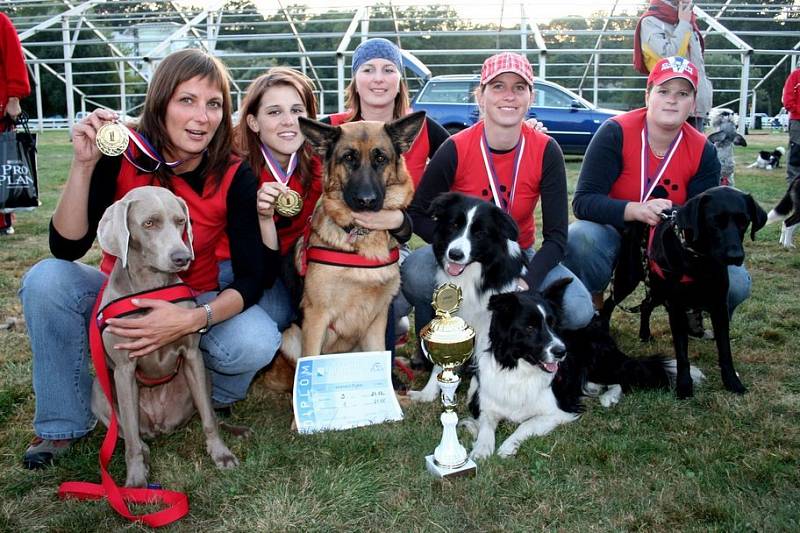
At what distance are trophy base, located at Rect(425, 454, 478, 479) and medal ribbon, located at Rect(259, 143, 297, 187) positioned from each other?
1.69 metres

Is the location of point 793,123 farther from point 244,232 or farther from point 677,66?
point 244,232

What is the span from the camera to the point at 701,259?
3070 millimetres

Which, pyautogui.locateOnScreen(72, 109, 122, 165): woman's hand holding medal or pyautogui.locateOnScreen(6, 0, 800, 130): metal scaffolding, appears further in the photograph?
pyautogui.locateOnScreen(6, 0, 800, 130): metal scaffolding

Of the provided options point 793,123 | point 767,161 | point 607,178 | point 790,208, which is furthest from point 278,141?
point 767,161

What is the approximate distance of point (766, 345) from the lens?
380 cm

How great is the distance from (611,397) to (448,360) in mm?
1169

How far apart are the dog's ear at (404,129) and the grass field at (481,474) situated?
1.40 metres

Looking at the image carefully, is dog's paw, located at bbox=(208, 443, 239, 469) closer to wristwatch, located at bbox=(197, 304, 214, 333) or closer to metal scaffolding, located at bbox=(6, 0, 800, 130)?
wristwatch, located at bbox=(197, 304, 214, 333)

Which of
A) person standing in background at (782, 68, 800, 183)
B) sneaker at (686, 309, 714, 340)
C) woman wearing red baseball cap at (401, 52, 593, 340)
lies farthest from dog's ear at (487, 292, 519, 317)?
person standing in background at (782, 68, 800, 183)

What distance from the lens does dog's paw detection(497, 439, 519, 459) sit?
2.60 metres

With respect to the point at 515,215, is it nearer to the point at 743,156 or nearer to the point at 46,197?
the point at 46,197

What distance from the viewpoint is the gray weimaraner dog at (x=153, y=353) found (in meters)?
2.28

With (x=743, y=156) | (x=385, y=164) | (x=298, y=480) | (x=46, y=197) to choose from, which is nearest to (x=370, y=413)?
(x=298, y=480)

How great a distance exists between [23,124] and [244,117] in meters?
3.89
